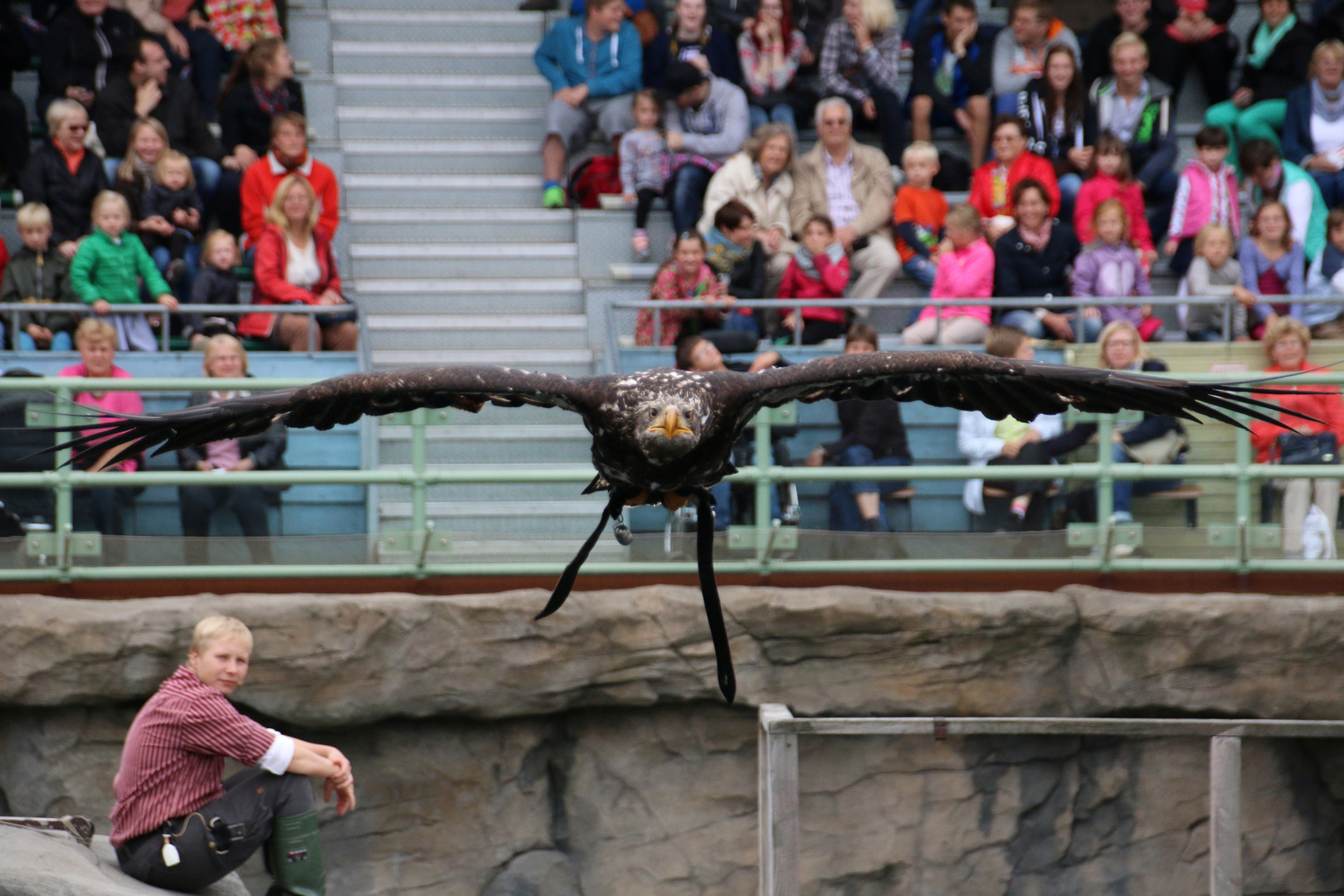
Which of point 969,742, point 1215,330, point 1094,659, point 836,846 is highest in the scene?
point 1215,330

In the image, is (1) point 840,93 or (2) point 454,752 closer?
(2) point 454,752

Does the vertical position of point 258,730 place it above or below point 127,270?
below

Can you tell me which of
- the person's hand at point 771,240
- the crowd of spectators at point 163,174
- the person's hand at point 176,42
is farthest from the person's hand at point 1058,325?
the person's hand at point 176,42

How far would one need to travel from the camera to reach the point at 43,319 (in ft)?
22.4

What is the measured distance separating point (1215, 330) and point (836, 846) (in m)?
3.15

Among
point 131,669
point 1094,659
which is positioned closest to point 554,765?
point 131,669

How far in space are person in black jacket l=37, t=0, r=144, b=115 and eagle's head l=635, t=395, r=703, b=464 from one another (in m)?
4.92

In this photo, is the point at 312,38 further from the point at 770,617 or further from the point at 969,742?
the point at 969,742

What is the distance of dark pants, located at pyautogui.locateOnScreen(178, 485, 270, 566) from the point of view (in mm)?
5801

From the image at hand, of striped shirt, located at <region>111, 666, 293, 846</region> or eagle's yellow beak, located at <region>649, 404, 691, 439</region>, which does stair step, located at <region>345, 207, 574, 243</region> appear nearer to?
striped shirt, located at <region>111, 666, 293, 846</region>

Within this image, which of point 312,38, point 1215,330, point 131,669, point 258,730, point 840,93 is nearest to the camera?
point 258,730

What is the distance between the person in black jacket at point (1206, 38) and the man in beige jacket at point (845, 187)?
2370mm

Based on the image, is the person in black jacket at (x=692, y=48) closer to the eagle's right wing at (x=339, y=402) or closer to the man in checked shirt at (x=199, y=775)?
the eagle's right wing at (x=339, y=402)

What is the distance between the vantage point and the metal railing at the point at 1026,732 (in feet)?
16.2
